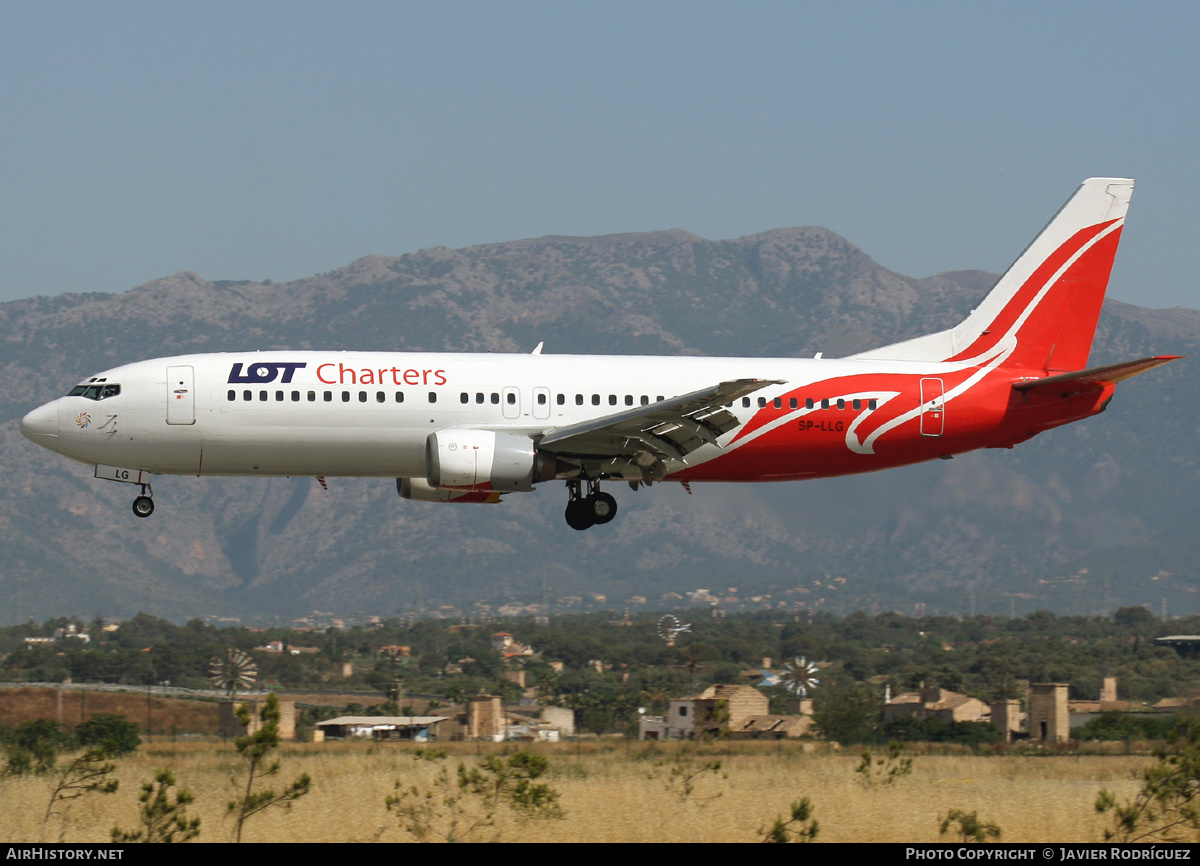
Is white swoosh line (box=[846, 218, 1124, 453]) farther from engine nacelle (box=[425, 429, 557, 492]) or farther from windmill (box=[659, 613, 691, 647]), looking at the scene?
windmill (box=[659, 613, 691, 647])

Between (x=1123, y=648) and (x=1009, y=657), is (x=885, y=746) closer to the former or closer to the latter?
(x=1009, y=657)

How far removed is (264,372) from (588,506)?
31.7ft

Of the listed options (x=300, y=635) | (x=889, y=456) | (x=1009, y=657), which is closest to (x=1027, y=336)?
(x=889, y=456)

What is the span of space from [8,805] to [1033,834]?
20763mm

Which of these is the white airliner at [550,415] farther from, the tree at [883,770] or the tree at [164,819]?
the tree at [164,819]

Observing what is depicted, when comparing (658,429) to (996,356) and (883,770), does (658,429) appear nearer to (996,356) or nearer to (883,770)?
(883,770)

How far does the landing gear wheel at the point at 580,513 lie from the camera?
136ft

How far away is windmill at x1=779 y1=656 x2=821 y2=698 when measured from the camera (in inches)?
3378

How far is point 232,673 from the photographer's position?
80375 mm

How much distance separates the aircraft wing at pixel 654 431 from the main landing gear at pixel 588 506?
179 centimetres

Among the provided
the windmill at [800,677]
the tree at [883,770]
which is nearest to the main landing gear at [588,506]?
the tree at [883,770]

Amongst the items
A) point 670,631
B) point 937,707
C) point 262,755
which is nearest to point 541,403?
point 262,755

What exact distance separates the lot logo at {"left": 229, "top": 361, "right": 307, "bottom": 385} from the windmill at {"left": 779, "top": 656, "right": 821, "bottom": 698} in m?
49.6

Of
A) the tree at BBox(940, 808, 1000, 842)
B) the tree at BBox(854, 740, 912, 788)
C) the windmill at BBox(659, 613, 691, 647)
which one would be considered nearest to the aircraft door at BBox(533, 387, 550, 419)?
the tree at BBox(854, 740, 912, 788)
